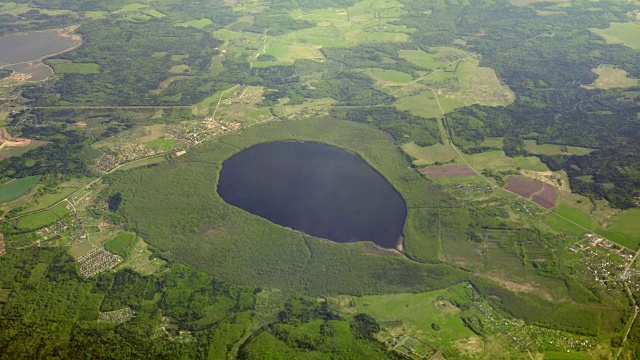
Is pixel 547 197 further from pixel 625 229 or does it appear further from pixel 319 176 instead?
pixel 319 176

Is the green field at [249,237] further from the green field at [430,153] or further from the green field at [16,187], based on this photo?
the green field at [16,187]

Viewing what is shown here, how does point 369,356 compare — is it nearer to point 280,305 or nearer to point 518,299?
point 280,305

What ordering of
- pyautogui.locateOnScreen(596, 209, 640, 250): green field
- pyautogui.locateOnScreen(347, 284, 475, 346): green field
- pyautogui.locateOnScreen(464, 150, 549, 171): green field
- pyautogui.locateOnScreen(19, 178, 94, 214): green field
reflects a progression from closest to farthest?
pyautogui.locateOnScreen(347, 284, 475, 346): green field
pyautogui.locateOnScreen(596, 209, 640, 250): green field
pyautogui.locateOnScreen(19, 178, 94, 214): green field
pyautogui.locateOnScreen(464, 150, 549, 171): green field

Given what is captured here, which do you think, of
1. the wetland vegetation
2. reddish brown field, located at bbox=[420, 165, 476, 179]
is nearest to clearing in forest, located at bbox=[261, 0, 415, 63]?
the wetland vegetation

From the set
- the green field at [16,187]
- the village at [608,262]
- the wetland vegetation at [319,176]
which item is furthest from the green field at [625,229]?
the green field at [16,187]

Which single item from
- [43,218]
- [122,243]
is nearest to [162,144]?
[43,218]

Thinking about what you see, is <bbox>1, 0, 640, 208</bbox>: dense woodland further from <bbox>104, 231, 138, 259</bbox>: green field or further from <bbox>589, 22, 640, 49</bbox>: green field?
<bbox>104, 231, 138, 259</bbox>: green field
